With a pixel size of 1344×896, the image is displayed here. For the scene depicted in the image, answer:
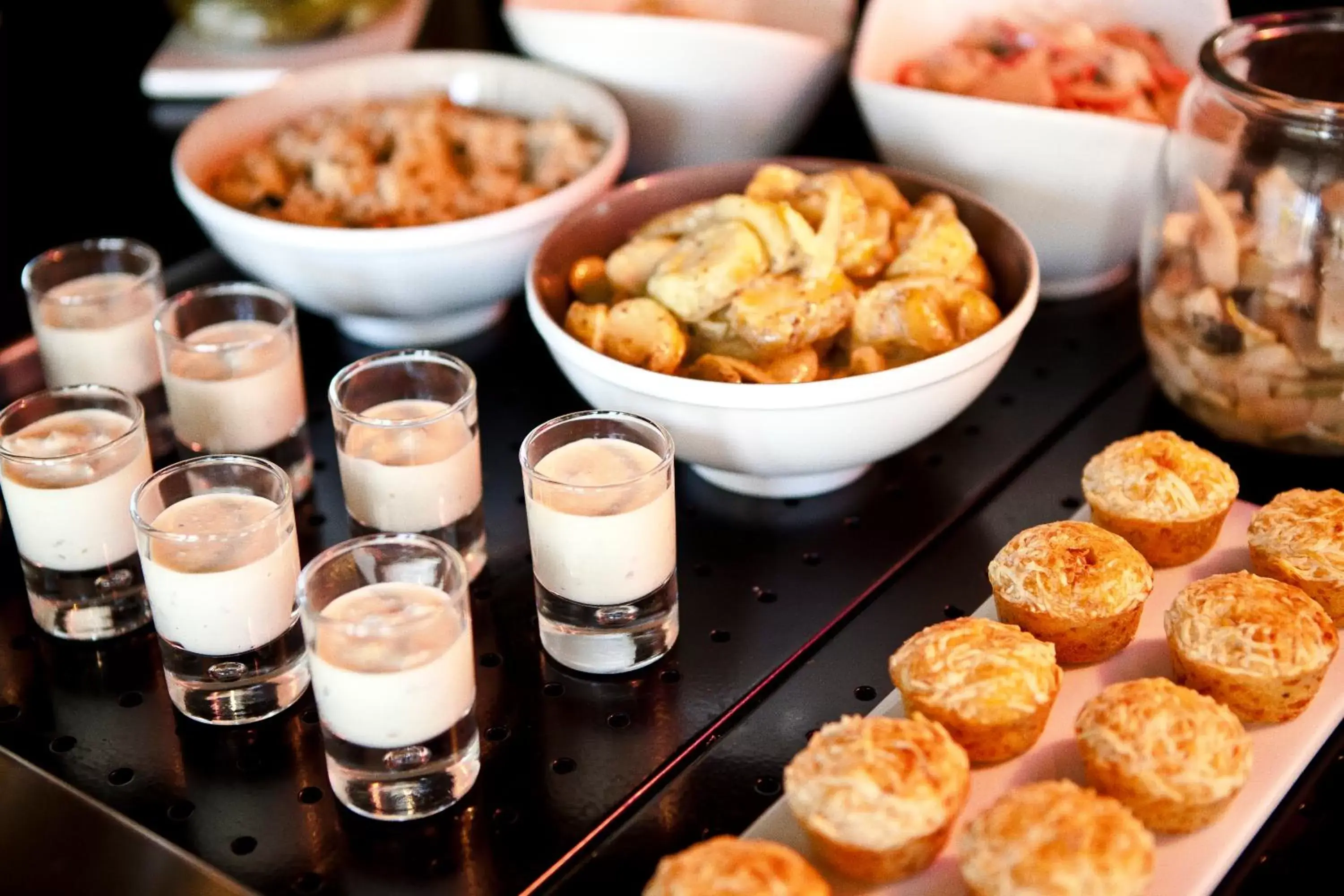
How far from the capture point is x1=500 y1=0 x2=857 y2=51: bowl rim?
4.66ft

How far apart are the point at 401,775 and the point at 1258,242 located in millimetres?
763

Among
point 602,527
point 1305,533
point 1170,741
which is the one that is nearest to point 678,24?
point 602,527

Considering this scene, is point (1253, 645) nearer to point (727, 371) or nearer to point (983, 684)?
point (983, 684)

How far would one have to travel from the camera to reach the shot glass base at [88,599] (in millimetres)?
1027

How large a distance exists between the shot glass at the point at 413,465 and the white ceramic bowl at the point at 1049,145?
1.75 ft

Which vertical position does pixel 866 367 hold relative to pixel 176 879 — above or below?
above

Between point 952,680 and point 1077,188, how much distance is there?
64 cm

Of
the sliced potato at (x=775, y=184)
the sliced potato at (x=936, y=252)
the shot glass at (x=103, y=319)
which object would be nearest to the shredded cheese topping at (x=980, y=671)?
the sliced potato at (x=936, y=252)

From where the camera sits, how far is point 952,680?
0.84 metres

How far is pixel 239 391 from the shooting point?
114cm

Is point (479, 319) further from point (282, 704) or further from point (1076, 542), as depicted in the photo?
point (1076, 542)

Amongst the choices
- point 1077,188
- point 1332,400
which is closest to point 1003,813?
point 1332,400

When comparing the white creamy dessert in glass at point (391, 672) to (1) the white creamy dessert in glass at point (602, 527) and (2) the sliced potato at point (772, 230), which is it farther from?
(2) the sliced potato at point (772, 230)

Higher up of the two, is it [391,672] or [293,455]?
[391,672]
